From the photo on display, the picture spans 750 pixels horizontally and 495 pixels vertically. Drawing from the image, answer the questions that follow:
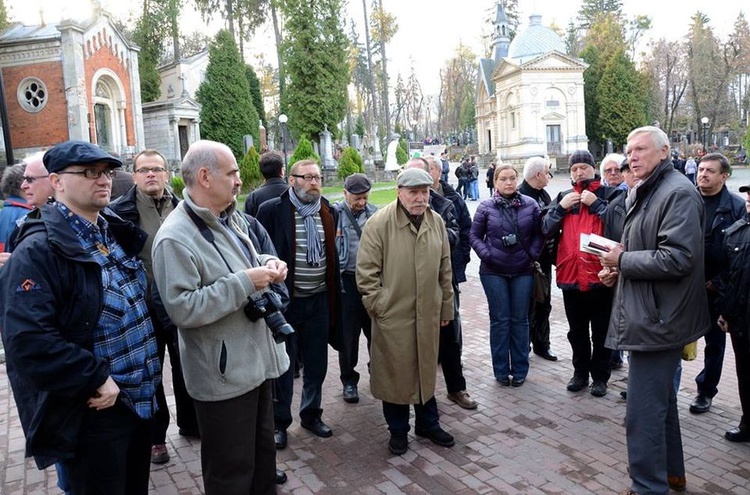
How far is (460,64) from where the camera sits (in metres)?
76.2

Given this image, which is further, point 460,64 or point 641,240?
point 460,64

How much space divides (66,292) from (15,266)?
0.22 m

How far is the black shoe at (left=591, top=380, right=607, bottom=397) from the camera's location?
17.5 ft

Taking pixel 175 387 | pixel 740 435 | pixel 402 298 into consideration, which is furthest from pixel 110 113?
pixel 740 435

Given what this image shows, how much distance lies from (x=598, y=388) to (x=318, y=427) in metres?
2.57

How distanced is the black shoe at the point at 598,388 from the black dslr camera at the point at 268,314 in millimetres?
3567

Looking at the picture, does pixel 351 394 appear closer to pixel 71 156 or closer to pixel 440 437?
pixel 440 437

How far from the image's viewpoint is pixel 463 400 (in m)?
5.19

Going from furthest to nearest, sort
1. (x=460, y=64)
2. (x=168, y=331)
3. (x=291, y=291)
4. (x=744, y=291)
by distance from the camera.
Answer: (x=460, y=64) < (x=291, y=291) < (x=168, y=331) < (x=744, y=291)

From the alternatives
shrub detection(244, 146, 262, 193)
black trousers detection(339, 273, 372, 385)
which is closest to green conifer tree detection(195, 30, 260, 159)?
shrub detection(244, 146, 262, 193)

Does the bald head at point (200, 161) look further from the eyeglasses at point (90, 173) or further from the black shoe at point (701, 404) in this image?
the black shoe at point (701, 404)

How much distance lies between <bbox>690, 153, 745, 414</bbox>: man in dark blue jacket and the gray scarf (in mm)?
3009

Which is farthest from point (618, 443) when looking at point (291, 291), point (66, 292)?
point (66, 292)

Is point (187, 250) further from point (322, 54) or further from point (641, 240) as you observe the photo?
point (322, 54)
